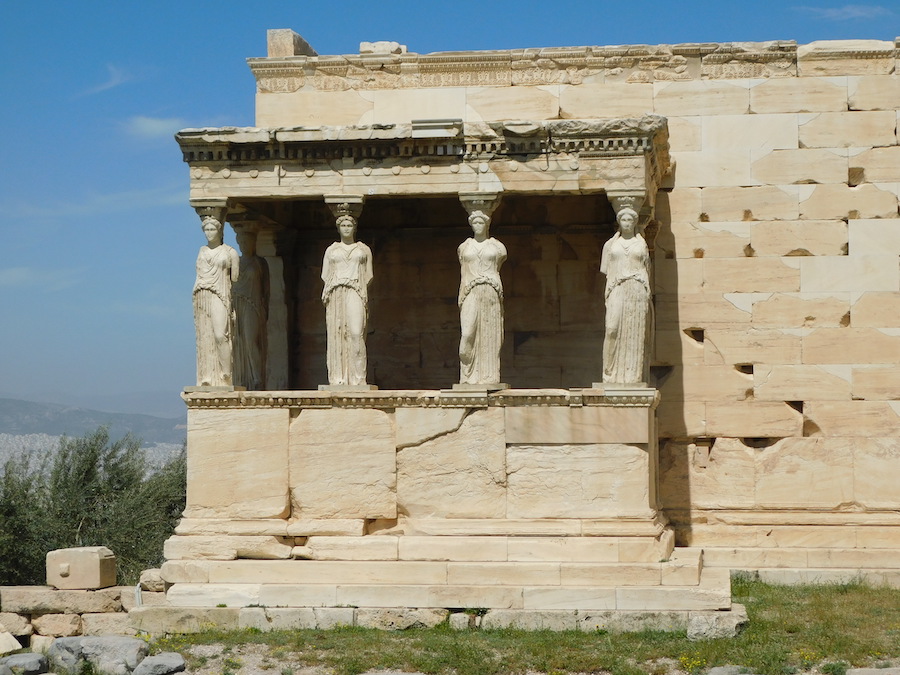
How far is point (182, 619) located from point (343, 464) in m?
2.02

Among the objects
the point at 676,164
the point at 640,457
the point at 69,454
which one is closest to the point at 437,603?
the point at 640,457

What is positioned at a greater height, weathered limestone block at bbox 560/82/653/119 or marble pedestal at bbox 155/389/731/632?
weathered limestone block at bbox 560/82/653/119

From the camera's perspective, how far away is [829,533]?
14.7 metres

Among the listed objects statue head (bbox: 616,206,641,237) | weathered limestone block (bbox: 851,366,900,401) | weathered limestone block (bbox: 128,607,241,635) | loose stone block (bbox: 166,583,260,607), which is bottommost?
weathered limestone block (bbox: 128,607,241,635)

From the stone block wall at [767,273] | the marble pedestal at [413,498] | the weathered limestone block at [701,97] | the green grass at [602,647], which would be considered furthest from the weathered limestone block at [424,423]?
the weathered limestone block at [701,97]

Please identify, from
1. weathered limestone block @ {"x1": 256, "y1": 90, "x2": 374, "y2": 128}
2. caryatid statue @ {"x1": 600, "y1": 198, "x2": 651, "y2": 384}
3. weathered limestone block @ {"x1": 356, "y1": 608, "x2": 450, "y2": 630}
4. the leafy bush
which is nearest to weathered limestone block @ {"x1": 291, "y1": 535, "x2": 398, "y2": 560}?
weathered limestone block @ {"x1": 356, "y1": 608, "x2": 450, "y2": 630}

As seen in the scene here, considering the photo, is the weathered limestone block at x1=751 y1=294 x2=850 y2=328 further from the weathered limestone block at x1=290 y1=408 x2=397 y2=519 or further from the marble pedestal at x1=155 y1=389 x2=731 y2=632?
the weathered limestone block at x1=290 y1=408 x2=397 y2=519

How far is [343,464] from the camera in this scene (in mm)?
13445

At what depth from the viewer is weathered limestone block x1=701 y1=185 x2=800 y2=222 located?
49.3 ft

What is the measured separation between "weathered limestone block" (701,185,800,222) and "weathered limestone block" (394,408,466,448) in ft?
12.5

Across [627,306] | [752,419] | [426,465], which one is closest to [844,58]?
[752,419]

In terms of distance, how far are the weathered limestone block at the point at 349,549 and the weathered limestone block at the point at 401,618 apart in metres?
0.76

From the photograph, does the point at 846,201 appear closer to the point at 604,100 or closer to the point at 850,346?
the point at 850,346

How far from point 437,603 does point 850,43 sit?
7321mm
